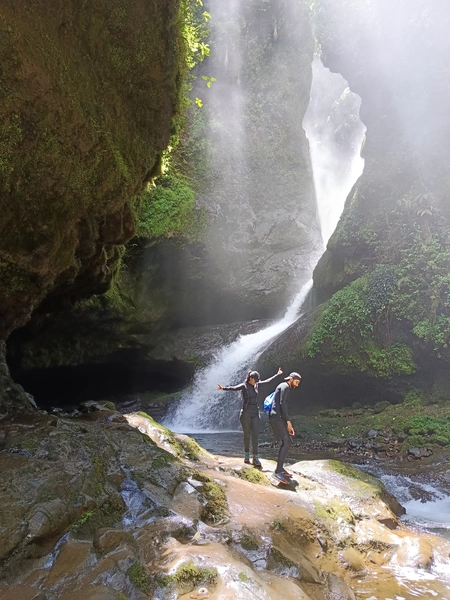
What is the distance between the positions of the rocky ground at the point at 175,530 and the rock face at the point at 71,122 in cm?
251

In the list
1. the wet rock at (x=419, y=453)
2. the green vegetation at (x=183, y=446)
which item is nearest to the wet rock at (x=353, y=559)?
the green vegetation at (x=183, y=446)

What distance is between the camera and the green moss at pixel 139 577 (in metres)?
2.97

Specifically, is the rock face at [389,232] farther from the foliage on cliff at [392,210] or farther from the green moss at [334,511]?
the green moss at [334,511]

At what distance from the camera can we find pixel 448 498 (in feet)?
22.5

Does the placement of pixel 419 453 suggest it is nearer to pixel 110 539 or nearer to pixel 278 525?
pixel 278 525

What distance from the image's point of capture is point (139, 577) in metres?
3.04

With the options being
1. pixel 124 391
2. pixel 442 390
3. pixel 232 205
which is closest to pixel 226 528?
pixel 442 390

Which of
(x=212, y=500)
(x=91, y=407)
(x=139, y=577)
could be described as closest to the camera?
(x=139, y=577)

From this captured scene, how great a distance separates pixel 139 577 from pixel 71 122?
4.73 metres

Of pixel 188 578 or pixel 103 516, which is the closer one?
pixel 188 578

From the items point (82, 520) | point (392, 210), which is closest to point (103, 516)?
point (82, 520)

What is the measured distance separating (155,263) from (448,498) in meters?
14.4

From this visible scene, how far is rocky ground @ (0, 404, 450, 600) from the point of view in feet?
10.1

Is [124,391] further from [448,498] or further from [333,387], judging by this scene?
[448,498]
